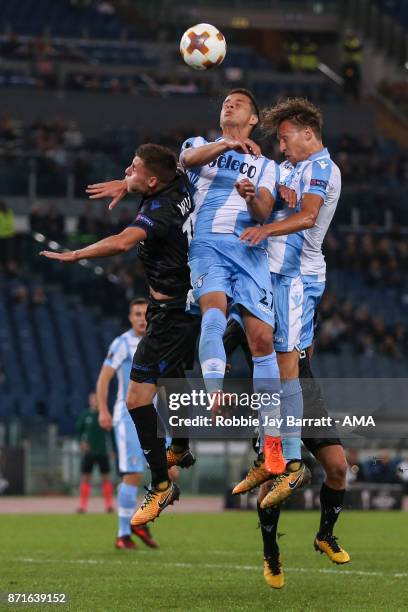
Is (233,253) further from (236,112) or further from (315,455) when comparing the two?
(315,455)

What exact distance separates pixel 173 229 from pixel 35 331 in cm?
2022

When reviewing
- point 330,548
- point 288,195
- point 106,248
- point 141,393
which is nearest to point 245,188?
point 288,195

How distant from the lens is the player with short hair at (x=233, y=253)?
1030 cm

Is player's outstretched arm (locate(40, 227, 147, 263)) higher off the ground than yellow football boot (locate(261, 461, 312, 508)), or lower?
higher

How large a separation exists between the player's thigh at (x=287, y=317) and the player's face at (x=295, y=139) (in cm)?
110

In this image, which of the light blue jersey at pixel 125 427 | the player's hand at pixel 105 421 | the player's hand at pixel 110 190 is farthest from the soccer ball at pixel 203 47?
the player's hand at pixel 105 421

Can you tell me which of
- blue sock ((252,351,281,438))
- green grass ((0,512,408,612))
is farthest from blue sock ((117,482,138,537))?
blue sock ((252,351,281,438))

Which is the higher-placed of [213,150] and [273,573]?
[213,150]

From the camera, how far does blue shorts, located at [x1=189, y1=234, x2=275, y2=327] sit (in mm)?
10438

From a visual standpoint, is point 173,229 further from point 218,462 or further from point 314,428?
point 218,462

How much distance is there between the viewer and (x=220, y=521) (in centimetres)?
2208

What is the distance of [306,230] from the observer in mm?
11016

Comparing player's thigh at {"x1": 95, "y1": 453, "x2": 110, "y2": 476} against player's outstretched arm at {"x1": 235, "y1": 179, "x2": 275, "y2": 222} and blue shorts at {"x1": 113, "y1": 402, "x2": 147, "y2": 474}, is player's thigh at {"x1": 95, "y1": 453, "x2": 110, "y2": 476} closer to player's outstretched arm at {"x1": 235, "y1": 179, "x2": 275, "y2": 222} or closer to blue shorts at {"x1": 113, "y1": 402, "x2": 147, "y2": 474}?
blue shorts at {"x1": 113, "y1": 402, "x2": 147, "y2": 474}

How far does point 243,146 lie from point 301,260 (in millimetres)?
1384
